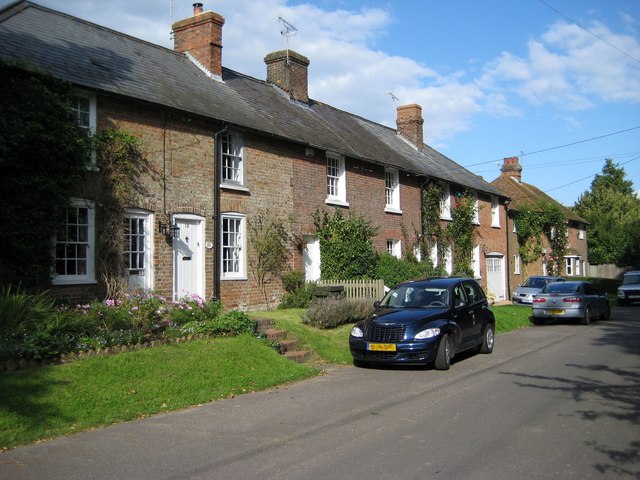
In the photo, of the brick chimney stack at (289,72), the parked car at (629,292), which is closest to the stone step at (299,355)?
the brick chimney stack at (289,72)

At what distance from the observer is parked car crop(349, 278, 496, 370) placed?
11.5 metres

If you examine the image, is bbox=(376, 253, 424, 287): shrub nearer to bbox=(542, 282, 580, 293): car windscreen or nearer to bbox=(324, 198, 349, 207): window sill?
bbox=(324, 198, 349, 207): window sill

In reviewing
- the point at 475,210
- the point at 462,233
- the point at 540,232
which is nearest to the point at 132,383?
the point at 462,233

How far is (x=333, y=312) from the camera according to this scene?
15430mm

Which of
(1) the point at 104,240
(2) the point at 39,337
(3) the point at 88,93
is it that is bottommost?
(2) the point at 39,337

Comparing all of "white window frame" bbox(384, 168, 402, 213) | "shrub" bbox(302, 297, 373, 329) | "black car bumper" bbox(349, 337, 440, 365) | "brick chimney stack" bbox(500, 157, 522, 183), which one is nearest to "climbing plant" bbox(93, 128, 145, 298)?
"shrub" bbox(302, 297, 373, 329)

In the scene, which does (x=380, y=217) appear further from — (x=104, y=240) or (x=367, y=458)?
(x=367, y=458)

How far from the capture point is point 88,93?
560 inches

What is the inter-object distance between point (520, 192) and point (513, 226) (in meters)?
5.99

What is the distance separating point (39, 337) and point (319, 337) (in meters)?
6.49

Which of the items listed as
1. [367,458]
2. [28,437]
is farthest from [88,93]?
[367,458]

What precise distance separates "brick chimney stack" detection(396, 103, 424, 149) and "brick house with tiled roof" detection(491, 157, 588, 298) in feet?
29.1

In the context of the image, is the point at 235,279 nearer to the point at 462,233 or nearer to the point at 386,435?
the point at 386,435

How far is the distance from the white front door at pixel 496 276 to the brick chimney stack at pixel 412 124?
296 inches
